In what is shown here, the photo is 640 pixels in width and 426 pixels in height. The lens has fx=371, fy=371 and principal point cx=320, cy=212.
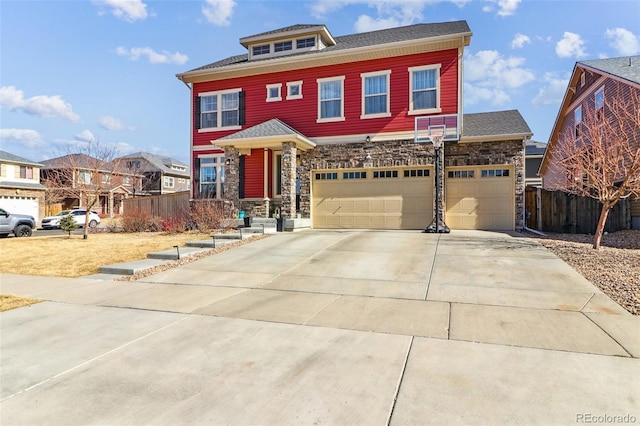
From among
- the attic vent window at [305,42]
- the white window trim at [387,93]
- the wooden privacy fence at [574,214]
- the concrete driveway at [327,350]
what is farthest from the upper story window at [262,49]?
the wooden privacy fence at [574,214]

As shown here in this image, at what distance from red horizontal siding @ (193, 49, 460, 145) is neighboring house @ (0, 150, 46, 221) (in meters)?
26.3

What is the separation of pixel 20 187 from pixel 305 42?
102ft

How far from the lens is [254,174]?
1641cm

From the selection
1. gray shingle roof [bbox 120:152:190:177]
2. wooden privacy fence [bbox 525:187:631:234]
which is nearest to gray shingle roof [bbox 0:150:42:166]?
gray shingle roof [bbox 120:152:190:177]

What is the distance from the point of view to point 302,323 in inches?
192

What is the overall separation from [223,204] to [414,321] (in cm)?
1272

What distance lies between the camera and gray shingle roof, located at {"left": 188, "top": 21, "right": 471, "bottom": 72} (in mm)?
14313

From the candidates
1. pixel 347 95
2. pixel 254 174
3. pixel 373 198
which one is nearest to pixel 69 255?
pixel 254 174

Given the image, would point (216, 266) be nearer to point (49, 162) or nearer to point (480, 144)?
point (480, 144)

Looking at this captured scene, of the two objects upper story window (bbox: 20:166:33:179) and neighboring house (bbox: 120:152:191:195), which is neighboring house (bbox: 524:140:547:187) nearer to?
neighboring house (bbox: 120:152:191:195)

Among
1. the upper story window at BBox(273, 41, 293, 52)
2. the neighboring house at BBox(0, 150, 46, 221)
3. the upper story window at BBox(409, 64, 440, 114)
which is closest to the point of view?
the upper story window at BBox(409, 64, 440, 114)

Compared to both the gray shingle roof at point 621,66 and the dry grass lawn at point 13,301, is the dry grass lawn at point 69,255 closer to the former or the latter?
the dry grass lawn at point 13,301

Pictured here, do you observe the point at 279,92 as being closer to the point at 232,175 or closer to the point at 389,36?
the point at 232,175

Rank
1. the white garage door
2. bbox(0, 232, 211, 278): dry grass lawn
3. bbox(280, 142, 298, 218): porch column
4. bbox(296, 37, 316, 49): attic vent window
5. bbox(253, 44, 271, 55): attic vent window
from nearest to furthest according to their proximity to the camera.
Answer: bbox(0, 232, 211, 278): dry grass lawn < bbox(280, 142, 298, 218): porch column < bbox(296, 37, 316, 49): attic vent window < bbox(253, 44, 271, 55): attic vent window < the white garage door
